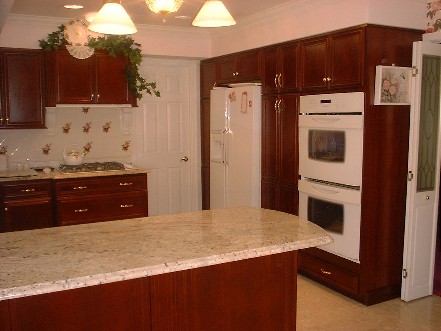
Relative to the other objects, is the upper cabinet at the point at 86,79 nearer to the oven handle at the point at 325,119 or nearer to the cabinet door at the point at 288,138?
the cabinet door at the point at 288,138

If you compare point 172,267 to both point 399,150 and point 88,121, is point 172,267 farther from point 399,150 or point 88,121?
point 88,121

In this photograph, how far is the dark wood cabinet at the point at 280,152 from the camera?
13.8ft

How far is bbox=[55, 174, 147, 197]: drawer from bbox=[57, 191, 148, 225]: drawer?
0.06m

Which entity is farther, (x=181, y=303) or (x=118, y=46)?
(x=118, y=46)

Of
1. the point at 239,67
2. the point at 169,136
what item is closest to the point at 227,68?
the point at 239,67

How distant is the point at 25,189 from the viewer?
4391mm

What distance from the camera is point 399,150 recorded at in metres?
3.73

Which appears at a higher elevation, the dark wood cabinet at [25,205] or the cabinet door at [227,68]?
the cabinet door at [227,68]

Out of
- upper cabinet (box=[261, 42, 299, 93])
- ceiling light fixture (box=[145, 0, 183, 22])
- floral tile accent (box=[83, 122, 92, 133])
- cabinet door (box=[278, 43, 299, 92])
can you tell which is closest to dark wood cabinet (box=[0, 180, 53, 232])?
floral tile accent (box=[83, 122, 92, 133])

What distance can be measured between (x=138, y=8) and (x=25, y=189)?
201 cm

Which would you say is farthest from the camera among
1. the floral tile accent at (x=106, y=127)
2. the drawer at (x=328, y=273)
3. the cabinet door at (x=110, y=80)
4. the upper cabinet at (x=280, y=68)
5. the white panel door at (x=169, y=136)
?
the white panel door at (x=169, y=136)

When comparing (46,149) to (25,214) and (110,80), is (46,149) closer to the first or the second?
(25,214)

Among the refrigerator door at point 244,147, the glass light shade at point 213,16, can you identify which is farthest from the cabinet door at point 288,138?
the glass light shade at point 213,16

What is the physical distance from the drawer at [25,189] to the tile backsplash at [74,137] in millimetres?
591
